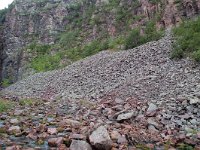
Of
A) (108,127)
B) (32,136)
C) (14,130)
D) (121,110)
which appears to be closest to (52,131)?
(32,136)

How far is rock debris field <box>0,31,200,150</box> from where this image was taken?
995 cm

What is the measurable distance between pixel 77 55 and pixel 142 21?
822 centimetres

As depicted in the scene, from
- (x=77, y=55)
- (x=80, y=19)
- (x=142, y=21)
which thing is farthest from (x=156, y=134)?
(x=80, y=19)

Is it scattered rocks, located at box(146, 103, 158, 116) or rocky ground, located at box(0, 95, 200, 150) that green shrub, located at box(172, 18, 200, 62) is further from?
rocky ground, located at box(0, 95, 200, 150)

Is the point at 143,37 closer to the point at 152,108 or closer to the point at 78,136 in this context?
the point at 152,108

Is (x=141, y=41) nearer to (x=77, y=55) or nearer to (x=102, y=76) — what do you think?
(x=102, y=76)

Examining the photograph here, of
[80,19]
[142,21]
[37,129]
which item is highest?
[80,19]

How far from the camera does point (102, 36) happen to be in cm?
3844

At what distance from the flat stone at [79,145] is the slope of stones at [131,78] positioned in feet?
21.5

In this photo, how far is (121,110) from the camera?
1416 cm

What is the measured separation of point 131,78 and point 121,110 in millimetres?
5602

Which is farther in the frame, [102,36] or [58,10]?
[58,10]

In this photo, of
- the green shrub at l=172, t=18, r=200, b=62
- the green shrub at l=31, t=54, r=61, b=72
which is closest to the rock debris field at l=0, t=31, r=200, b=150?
the green shrub at l=172, t=18, r=200, b=62

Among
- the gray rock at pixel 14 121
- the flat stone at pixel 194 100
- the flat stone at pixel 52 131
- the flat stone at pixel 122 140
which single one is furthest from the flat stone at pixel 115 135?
the flat stone at pixel 194 100
